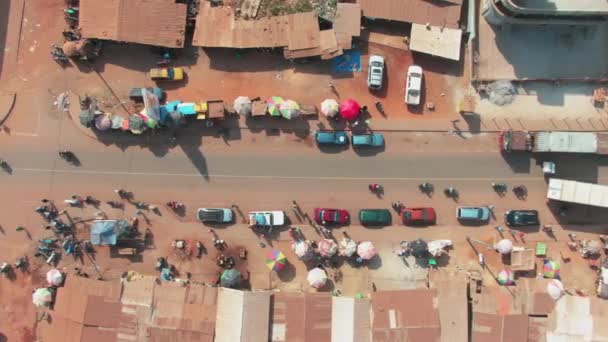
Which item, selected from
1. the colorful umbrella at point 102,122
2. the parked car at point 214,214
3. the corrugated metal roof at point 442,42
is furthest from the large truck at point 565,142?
the colorful umbrella at point 102,122

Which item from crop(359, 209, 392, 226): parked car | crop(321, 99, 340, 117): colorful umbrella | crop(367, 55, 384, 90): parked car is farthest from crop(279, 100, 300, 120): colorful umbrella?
crop(359, 209, 392, 226): parked car

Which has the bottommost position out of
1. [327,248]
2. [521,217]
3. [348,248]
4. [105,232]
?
[327,248]

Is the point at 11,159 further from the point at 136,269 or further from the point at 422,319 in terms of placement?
the point at 422,319

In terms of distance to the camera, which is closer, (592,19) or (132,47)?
(592,19)

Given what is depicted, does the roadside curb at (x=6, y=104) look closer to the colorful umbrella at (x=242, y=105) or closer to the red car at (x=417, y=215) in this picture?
the colorful umbrella at (x=242, y=105)

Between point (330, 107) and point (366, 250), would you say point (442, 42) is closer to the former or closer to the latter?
point (330, 107)

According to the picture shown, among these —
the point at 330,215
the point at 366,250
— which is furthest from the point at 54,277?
the point at 366,250

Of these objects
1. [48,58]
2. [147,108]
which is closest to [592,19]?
[147,108]
